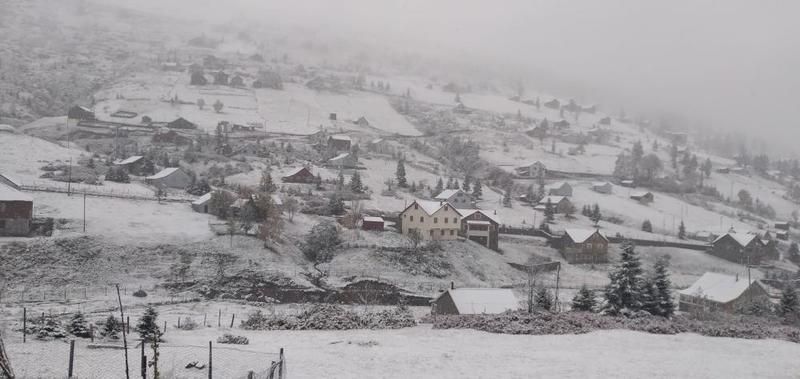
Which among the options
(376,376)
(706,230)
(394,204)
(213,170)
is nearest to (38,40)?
(213,170)

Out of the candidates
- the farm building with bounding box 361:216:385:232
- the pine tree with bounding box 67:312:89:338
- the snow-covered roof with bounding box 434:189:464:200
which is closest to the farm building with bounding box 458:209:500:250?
the farm building with bounding box 361:216:385:232

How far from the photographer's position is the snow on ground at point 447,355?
18.4 meters

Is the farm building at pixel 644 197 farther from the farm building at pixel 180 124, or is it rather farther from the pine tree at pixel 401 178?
the farm building at pixel 180 124

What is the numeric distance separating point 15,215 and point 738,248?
84718mm

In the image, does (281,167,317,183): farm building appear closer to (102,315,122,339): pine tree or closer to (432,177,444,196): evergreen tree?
(432,177,444,196): evergreen tree

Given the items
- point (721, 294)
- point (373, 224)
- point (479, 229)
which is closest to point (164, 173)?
point (373, 224)

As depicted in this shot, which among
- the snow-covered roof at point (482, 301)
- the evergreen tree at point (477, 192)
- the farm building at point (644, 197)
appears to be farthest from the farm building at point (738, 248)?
the snow-covered roof at point (482, 301)

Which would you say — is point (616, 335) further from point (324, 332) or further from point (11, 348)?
point (11, 348)

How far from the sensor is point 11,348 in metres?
19.6

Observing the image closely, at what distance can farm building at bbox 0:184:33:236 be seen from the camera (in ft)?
159

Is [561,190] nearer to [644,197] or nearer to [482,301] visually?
[644,197]

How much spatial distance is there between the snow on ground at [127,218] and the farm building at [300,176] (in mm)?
23153

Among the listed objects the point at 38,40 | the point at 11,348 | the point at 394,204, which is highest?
the point at 38,40

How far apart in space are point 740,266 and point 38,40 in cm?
18411
